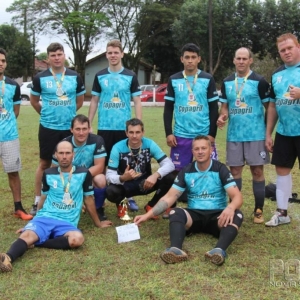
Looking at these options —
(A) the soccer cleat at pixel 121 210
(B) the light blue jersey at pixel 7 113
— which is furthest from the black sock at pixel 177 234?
(B) the light blue jersey at pixel 7 113

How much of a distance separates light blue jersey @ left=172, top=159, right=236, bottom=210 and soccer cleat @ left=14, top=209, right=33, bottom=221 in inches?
75.5

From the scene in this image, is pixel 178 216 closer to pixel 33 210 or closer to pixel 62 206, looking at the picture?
pixel 62 206

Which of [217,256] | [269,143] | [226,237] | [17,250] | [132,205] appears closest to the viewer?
[217,256]

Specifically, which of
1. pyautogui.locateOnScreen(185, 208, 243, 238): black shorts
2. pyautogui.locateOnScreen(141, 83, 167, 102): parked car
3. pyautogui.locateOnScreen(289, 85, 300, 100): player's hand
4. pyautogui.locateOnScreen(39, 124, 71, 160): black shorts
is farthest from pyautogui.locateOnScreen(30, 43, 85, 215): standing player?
pyautogui.locateOnScreen(141, 83, 167, 102): parked car

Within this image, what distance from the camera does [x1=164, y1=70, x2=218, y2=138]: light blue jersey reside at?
5.41m

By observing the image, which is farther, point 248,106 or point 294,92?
point 248,106

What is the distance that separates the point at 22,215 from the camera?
5.46 m

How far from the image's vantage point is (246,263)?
4.04m

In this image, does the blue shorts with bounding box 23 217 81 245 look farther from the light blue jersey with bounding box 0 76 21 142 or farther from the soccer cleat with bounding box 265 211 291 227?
the soccer cleat with bounding box 265 211 291 227

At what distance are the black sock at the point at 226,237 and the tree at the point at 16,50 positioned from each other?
1690 inches

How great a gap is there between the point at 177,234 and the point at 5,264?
1.57 m

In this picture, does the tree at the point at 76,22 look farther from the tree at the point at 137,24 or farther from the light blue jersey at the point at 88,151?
the light blue jersey at the point at 88,151

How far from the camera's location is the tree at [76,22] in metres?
43.1

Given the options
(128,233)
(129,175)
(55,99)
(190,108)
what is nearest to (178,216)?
(128,233)
